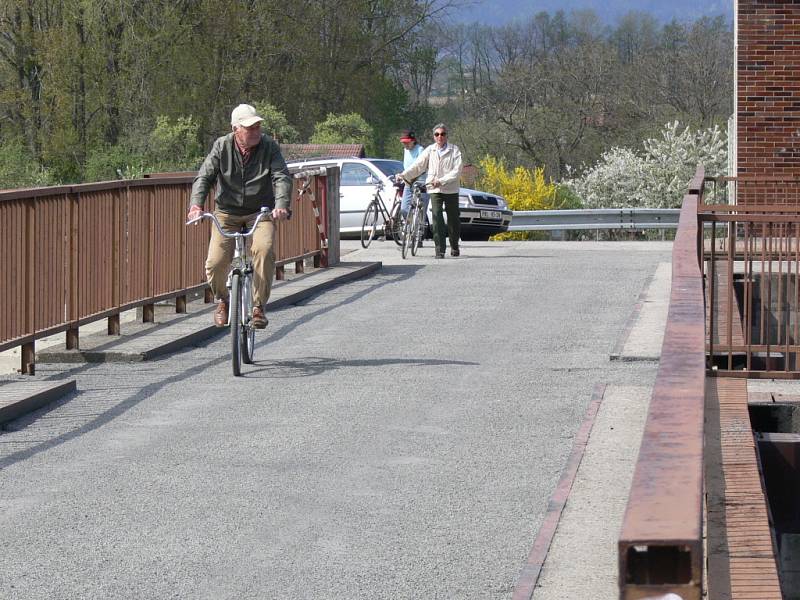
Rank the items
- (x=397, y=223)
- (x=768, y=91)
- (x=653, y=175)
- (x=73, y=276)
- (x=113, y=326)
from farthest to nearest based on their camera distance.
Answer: (x=653, y=175), (x=397, y=223), (x=768, y=91), (x=113, y=326), (x=73, y=276)

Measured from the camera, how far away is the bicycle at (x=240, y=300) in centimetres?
980

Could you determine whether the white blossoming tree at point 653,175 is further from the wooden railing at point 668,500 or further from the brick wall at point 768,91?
the wooden railing at point 668,500

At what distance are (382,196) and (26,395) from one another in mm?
17061

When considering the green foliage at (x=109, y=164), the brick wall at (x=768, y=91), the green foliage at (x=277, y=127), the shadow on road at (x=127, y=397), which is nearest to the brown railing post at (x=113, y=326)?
the shadow on road at (x=127, y=397)

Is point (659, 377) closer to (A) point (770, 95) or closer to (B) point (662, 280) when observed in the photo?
(B) point (662, 280)

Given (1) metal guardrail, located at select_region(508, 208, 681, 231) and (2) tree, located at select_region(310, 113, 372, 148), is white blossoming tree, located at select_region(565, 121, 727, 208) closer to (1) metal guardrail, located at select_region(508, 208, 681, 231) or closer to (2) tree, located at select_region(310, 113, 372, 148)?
(2) tree, located at select_region(310, 113, 372, 148)

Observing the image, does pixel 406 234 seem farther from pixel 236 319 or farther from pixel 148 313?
pixel 236 319

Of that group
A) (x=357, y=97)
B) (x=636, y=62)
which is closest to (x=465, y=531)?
(x=357, y=97)

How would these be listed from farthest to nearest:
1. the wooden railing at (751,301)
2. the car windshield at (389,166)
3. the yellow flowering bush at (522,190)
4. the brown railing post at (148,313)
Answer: the yellow flowering bush at (522,190)
the car windshield at (389,166)
the brown railing post at (148,313)
the wooden railing at (751,301)

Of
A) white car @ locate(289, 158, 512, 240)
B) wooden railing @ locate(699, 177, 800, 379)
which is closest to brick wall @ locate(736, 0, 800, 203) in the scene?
white car @ locate(289, 158, 512, 240)

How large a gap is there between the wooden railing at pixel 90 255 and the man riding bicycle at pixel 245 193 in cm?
95

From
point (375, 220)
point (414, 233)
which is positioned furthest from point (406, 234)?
point (375, 220)

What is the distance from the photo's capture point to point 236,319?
976 centimetres

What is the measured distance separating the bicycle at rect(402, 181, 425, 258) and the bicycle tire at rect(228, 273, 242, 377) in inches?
400
